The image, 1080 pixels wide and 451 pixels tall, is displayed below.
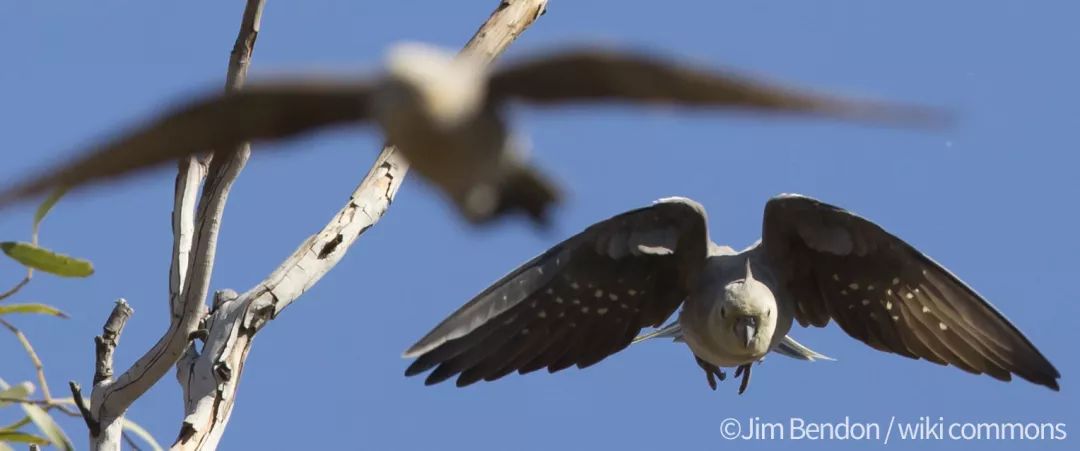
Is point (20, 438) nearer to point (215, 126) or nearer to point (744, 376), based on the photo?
point (215, 126)

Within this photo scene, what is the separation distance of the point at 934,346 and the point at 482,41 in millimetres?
1967

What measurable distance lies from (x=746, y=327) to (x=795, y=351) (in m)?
1.00

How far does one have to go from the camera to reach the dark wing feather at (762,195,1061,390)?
5094 mm

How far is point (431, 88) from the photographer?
2916mm

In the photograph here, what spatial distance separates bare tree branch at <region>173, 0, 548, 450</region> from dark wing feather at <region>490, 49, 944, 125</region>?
1.12 m

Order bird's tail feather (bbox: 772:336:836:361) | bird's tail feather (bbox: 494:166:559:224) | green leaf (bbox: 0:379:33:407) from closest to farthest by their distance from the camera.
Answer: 1. bird's tail feather (bbox: 494:166:559:224)
2. green leaf (bbox: 0:379:33:407)
3. bird's tail feather (bbox: 772:336:836:361)

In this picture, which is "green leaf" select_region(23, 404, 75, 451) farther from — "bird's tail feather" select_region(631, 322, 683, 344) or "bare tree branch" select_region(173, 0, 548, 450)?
"bird's tail feather" select_region(631, 322, 683, 344)

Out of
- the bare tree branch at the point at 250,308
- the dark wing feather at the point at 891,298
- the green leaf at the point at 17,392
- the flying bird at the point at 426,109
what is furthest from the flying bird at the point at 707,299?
the flying bird at the point at 426,109

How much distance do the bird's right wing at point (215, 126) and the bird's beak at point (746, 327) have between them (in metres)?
2.08

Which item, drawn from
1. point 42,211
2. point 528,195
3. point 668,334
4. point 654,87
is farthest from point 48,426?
point 668,334

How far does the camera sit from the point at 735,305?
4.84m

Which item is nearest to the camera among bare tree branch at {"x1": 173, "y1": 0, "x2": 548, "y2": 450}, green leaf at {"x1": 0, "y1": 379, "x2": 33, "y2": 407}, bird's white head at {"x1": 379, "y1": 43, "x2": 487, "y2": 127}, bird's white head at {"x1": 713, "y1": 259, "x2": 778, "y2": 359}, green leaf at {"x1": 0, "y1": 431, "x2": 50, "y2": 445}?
bird's white head at {"x1": 379, "y1": 43, "x2": 487, "y2": 127}

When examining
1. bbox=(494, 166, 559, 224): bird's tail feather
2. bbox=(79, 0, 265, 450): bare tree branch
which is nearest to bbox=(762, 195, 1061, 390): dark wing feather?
bbox=(494, 166, 559, 224): bird's tail feather

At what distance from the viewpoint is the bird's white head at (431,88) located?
292 cm
